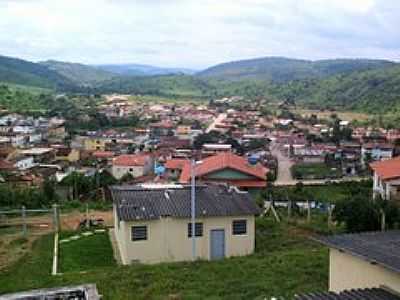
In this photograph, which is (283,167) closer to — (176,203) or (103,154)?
(103,154)

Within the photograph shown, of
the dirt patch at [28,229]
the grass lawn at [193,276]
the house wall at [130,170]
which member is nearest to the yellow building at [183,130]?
the house wall at [130,170]

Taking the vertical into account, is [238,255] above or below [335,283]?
below

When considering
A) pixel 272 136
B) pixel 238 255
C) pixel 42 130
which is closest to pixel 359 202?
pixel 238 255

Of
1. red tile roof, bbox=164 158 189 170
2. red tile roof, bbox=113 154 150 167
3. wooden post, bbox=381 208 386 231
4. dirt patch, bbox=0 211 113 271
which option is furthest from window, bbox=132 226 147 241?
red tile roof, bbox=113 154 150 167

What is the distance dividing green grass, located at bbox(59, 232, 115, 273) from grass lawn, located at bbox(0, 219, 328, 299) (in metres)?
0.03

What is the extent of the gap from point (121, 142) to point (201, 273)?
70.1 metres

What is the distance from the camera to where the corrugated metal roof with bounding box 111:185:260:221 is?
16188mm

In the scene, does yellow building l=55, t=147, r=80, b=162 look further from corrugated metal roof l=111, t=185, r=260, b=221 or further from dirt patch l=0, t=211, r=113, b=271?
corrugated metal roof l=111, t=185, r=260, b=221

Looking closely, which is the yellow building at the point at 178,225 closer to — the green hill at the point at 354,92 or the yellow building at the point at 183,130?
the yellow building at the point at 183,130

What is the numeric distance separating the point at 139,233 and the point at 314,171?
49.7 meters

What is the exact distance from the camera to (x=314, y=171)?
63.3 meters

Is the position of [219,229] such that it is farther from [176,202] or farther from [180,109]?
[180,109]

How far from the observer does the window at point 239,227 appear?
16922 millimetres

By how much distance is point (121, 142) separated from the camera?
82250 millimetres
